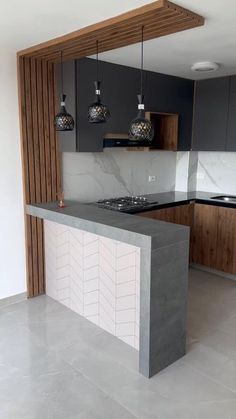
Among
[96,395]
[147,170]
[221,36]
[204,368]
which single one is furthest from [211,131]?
[96,395]

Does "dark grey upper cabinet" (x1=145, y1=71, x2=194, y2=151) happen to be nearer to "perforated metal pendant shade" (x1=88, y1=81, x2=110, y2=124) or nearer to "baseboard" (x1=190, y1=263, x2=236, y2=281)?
"perforated metal pendant shade" (x1=88, y1=81, x2=110, y2=124)

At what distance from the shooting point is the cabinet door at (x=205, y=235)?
422cm

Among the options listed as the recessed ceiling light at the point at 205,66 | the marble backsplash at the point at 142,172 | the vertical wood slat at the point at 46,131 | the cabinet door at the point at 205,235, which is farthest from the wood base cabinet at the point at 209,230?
the recessed ceiling light at the point at 205,66

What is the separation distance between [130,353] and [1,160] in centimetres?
206

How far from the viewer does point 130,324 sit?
270 cm

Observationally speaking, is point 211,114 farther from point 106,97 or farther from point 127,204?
point 127,204

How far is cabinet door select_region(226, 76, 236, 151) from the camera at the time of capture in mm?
4152

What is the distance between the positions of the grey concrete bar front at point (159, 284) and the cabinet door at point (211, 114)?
2248mm

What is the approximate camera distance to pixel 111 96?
358 cm

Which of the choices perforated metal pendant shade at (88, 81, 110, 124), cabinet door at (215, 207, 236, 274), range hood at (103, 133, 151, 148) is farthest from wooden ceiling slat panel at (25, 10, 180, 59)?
cabinet door at (215, 207, 236, 274)

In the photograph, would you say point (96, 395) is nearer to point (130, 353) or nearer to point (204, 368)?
point (130, 353)

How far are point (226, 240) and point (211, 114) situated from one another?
162 centimetres

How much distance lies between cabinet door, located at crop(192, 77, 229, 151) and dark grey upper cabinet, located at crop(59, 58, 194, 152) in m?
0.29

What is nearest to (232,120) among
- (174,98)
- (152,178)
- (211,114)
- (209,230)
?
(211,114)
